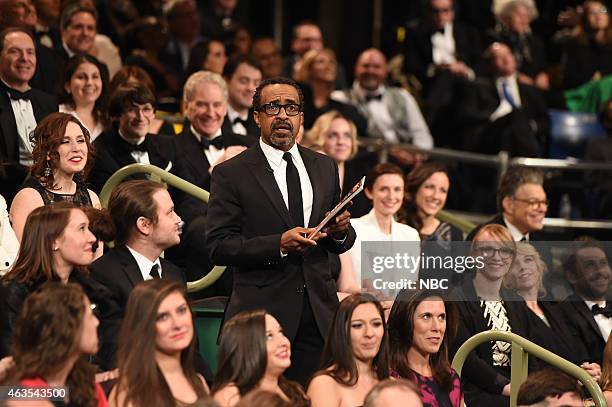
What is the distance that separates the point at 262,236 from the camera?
246 inches

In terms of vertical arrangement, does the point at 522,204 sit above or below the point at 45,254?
above

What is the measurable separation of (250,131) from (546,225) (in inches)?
103

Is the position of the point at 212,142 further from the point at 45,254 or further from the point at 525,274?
the point at 45,254

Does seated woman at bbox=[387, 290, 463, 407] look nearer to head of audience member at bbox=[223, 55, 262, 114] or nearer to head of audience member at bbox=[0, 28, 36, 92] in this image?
head of audience member at bbox=[0, 28, 36, 92]

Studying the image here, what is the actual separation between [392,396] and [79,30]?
4803 millimetres

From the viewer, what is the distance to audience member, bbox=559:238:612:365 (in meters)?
8.03

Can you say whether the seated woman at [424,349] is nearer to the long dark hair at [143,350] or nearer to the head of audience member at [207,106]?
the long dark hair at [143,350]

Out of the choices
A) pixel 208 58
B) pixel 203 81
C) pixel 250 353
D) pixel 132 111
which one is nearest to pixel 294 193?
pixel 250 353

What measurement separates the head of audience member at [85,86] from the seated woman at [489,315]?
2.28 meters

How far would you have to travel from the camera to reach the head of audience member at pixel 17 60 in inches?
327

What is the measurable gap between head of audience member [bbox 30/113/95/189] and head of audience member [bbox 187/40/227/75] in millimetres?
3153

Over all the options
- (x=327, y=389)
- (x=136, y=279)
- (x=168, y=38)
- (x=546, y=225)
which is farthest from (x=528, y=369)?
(x=168, y=38)

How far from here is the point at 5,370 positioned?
5523mm

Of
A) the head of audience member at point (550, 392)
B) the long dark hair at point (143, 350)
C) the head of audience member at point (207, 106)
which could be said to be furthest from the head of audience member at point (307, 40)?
the long dark hair at point (143, 350)
